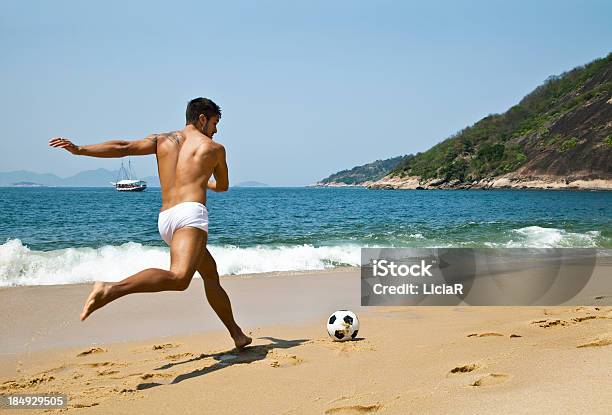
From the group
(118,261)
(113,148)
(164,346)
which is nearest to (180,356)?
(164,346)

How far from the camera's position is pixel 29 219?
116 feet

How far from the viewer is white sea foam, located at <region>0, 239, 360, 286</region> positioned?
1206 centimetres

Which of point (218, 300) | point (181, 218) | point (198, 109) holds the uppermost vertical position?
point (198, 109)

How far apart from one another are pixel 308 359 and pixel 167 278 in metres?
1.49

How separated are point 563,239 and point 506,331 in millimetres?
14642

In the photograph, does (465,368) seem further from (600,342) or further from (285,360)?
(285,360)

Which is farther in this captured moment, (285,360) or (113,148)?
(285,360)

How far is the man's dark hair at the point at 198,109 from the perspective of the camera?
5.06 metres

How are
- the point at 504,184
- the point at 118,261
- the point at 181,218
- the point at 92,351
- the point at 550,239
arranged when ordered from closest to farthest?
the point at 181,218
the point at 92,351
the point at 118,261
the point at 550,239
the point at 504,184

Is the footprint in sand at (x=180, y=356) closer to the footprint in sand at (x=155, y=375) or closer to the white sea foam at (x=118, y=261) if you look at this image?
the footprint in sand at (x=155, y=375)

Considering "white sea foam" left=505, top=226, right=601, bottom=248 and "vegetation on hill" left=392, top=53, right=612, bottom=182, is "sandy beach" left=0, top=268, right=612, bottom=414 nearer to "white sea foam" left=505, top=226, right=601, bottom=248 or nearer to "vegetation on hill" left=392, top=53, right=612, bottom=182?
"white sea foam" left=505, top=226, right=601, bottom=248

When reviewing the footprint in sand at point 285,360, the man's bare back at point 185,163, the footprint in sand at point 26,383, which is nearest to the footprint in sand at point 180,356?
the footprint in sand at point 285,360

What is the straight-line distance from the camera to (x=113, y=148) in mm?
4641

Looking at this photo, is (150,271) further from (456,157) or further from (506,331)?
(456,157)
